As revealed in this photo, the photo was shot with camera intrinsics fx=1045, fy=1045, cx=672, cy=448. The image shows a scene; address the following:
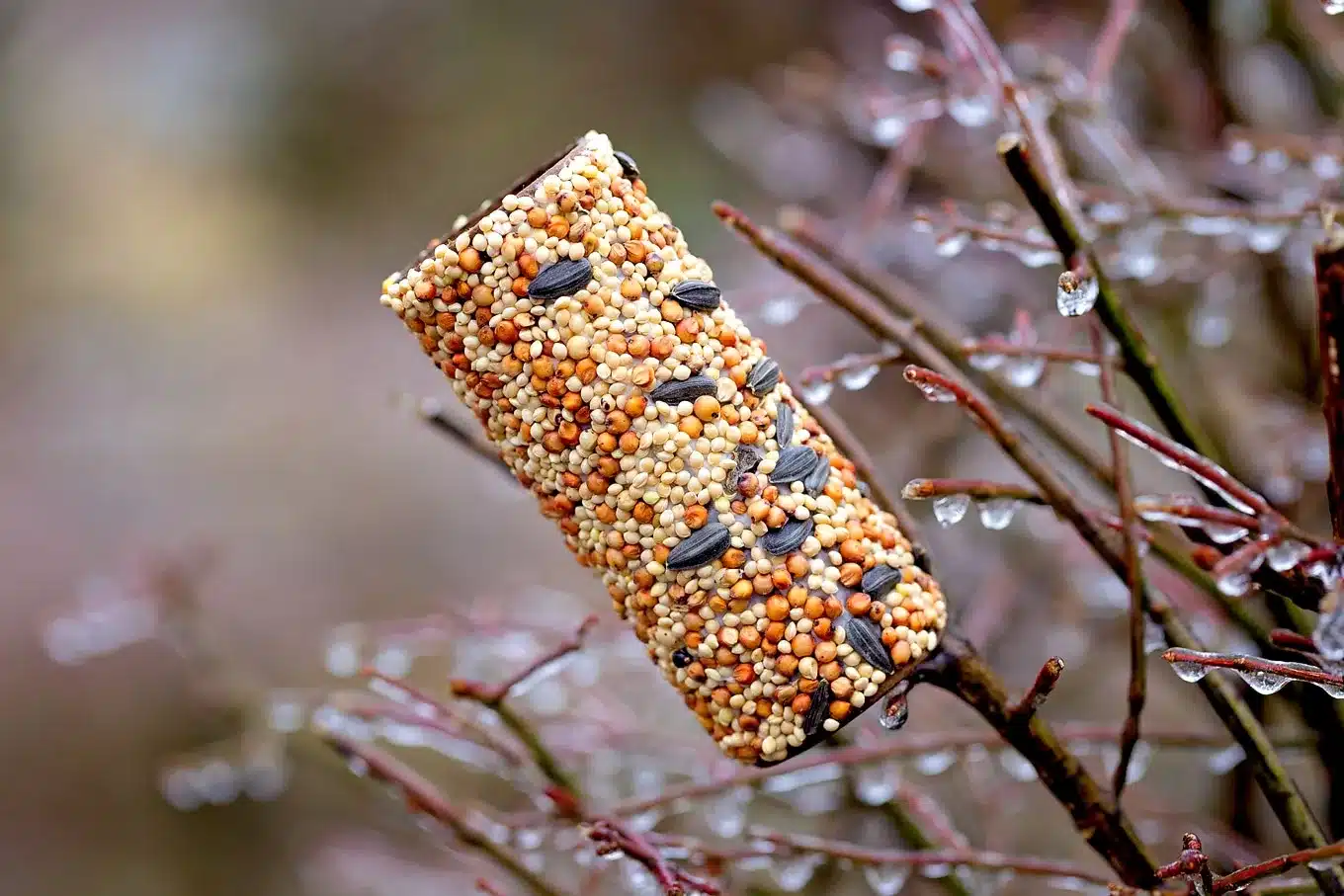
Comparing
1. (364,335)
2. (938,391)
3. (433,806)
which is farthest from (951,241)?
(364,335)

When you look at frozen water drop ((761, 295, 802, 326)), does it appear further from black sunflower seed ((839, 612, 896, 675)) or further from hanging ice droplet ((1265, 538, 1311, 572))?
hanging ice droplet ((1265, 538, 1311, 572))

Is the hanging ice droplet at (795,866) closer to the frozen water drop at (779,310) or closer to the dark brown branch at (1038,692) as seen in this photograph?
the dark brown branch at (1038,692)

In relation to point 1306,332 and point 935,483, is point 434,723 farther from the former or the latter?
point 1306,332

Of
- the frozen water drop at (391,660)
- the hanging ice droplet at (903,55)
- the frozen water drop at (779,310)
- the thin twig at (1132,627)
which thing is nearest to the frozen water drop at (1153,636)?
the thin twig at (1132,627)

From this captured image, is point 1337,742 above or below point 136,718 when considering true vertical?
below

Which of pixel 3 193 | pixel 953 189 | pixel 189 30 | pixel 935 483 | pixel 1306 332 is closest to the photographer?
pixel 935 483

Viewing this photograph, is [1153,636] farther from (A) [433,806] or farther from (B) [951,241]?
(A) [433,806]

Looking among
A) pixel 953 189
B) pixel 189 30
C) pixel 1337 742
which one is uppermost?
pixel 189 30

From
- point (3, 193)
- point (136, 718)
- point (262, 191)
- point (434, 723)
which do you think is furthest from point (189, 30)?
point (434, 723)

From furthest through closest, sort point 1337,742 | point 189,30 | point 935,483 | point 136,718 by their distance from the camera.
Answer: point 189,30 < point 136,718 < point 1337,742 < point 935,483
